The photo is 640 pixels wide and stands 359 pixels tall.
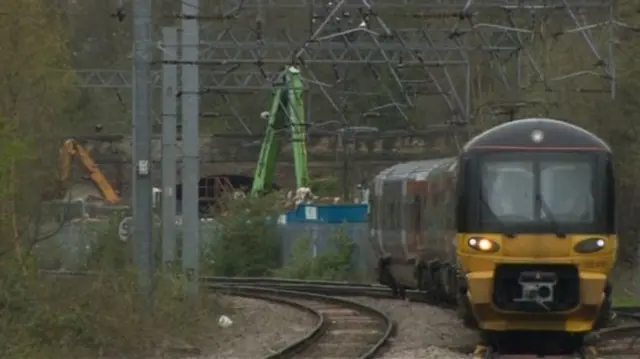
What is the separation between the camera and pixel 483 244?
16.6 metres

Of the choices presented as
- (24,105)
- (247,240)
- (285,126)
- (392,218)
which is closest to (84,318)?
(24,105)

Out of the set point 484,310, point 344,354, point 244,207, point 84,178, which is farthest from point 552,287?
point 84,178

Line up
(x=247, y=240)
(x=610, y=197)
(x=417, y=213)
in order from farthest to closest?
(x=247, y=240) < (x=417, y=213) < (x=610, y=197)

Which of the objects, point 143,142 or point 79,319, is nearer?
point 79,319

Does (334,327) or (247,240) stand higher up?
(247,240)

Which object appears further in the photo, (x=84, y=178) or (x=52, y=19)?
(x=84, y=178)

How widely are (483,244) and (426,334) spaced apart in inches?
174

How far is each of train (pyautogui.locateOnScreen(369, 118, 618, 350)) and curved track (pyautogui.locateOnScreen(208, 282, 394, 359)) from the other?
71.4 inches

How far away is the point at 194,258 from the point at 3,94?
566 cm

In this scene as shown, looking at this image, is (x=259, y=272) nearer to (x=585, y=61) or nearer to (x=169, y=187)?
(x=585, y=61)

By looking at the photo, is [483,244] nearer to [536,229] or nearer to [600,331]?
[536,229]

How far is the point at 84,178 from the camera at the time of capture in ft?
171

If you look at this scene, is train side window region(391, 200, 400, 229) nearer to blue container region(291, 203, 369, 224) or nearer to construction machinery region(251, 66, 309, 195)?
construction machinery region(251, 66, 309, 195)

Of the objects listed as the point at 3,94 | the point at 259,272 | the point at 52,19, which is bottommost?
the point at 259,272
